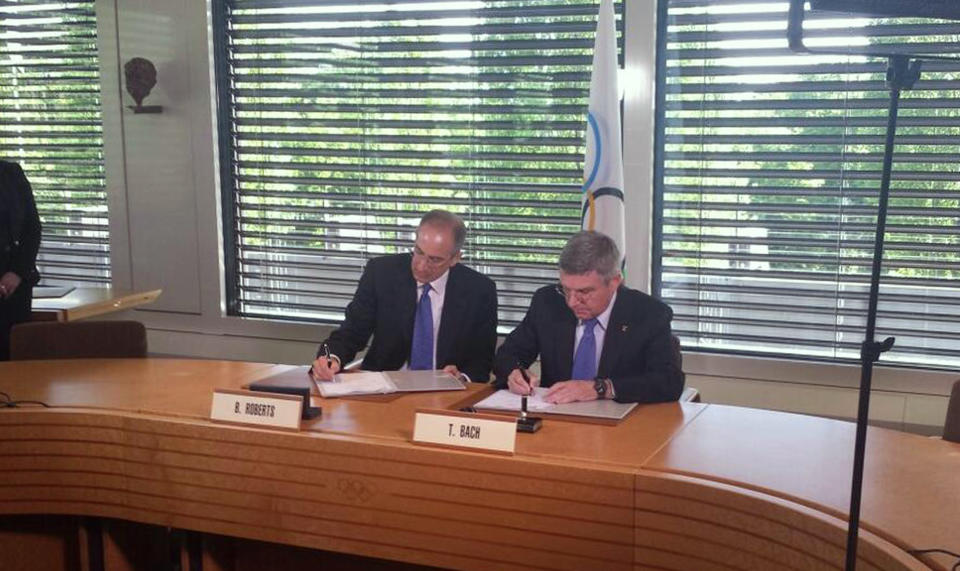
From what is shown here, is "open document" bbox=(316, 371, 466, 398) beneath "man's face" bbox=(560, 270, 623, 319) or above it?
beneath

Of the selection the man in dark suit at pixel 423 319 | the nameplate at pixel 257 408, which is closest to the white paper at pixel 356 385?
the nameplate at pixel 257 408

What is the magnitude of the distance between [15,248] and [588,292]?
2.72m

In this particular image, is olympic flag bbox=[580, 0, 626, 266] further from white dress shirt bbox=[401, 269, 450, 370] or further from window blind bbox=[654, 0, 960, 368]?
white dress shirt bbox=[401, 269, 450, 370]

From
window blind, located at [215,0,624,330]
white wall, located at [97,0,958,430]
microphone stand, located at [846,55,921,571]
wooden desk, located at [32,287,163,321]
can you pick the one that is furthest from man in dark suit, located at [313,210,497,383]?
microphone stand, located at [846,55,921,571]

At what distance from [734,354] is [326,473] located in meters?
2.28

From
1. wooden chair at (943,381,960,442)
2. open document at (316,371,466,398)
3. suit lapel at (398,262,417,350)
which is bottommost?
wooden chair at (943,381,960,442)

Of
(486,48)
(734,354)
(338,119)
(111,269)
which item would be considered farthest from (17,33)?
(734,354)

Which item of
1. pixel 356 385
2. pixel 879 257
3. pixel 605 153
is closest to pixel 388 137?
pixel 605 153

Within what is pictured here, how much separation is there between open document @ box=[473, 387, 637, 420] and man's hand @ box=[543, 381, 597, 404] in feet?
0.05

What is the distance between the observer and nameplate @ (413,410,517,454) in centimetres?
206

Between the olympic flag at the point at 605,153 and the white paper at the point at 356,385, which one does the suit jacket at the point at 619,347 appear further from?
the olympic flag at the point at 605,153

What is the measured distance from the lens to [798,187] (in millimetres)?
3764

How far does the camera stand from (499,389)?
108 inches

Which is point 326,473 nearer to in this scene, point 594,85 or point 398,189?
point 594,85
